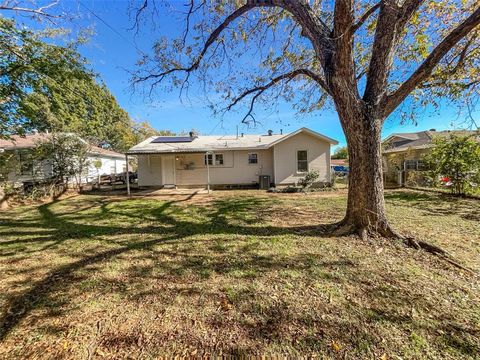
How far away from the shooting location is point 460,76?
22.6 feet

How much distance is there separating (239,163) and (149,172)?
6151 millimetres

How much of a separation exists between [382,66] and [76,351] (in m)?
6.15

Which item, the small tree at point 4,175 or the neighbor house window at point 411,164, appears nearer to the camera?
the small tree at point 4,175

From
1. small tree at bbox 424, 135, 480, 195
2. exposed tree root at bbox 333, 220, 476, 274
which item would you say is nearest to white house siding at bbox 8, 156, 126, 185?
exposed tree root at bbox 333, 220, 476, 274

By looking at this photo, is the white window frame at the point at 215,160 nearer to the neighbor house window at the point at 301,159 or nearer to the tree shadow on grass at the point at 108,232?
the neighbor house window at the point at 301,159

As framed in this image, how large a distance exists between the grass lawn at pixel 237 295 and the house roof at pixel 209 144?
8.37 meters

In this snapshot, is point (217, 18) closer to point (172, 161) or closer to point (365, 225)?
point (365, 225)

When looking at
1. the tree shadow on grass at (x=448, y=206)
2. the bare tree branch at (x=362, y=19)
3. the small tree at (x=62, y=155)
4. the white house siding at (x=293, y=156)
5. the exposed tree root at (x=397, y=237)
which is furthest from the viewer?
the white house siding at (x=293, y=156)

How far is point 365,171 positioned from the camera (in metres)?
4.38

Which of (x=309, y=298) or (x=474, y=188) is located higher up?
(x=474, y=188)

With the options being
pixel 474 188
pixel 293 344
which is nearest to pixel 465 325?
pixel 293 344

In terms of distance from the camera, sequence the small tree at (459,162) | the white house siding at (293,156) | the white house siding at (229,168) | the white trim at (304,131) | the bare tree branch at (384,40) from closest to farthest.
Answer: the bare tree branch at (384,40)
the small tree at (459,162)
the white trim at (304,131)
the white house siding at (293,156)
the white house siding at (229,168)

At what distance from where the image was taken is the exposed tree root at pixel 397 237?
370 centimetres

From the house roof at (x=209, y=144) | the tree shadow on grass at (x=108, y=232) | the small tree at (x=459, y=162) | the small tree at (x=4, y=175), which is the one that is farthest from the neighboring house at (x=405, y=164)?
the small tree at (x=4, y=175)
